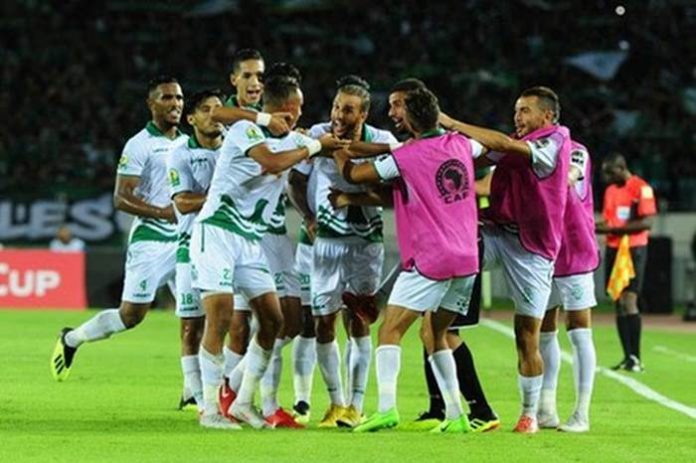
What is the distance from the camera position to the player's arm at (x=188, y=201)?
12.8 m

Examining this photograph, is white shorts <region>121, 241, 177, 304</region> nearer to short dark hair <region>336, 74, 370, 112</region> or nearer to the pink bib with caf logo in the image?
short dark hair <region>336, 74, 370, 112</region>

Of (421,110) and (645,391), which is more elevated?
(421,110)

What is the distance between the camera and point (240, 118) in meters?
11.9

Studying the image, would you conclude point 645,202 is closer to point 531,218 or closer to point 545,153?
point 531,218

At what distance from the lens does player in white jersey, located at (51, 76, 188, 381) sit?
47.4 feet

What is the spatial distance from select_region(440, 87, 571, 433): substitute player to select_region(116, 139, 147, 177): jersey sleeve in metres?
3.65

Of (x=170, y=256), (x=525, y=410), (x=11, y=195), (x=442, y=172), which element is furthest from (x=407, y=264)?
(x=11, y=195)

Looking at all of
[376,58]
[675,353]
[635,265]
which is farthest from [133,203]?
[376,58]

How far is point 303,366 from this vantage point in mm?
12859

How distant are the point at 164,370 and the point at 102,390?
250 cm

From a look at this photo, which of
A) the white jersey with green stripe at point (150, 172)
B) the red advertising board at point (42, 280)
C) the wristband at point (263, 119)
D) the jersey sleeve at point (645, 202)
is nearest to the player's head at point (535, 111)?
the wristband at point (263, 119)

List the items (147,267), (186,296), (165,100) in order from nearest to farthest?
(186,296) → (165,100) → (147,267)

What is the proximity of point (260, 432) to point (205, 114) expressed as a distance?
2.67 m

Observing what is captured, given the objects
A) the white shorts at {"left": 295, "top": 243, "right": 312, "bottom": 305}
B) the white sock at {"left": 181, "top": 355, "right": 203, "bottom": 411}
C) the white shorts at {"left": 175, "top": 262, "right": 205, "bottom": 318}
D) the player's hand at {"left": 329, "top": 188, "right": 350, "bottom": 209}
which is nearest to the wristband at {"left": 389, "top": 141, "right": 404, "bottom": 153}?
the player's hand at {"left": 329, "top": 188, "right": 350, "bottom": 209}
